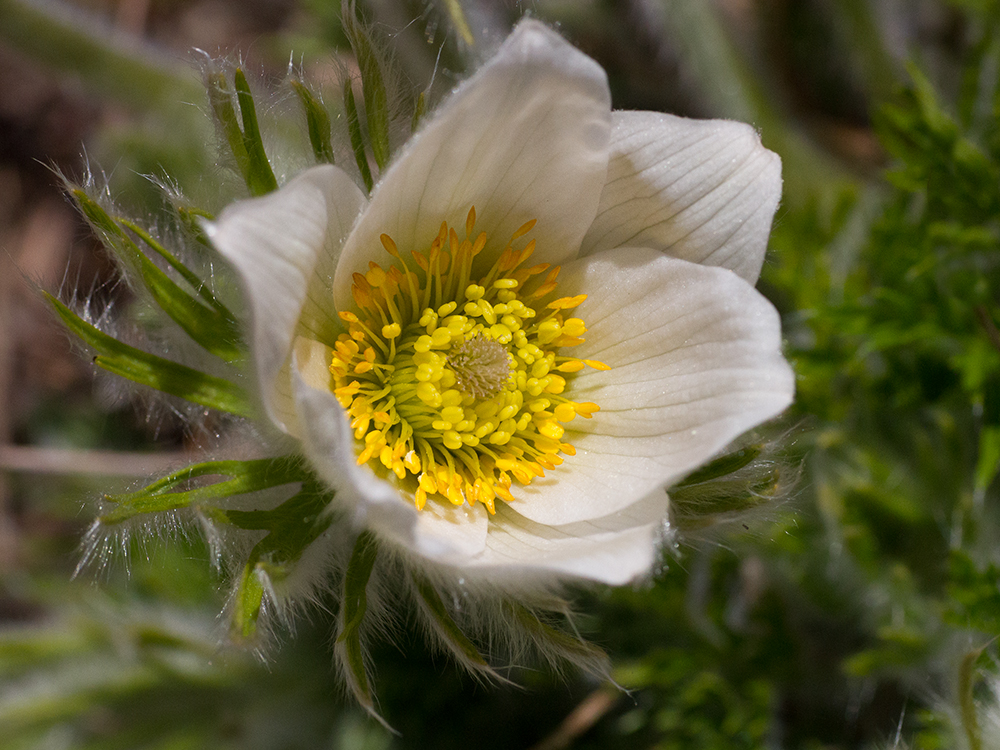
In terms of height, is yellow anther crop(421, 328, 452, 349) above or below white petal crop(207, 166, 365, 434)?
below

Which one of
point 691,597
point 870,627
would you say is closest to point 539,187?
point 691,597

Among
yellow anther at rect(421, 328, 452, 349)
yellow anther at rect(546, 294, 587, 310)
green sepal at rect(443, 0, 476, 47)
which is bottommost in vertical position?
yellow anther at rect(421, 328, 452, 349)

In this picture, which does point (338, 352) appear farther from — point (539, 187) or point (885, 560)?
point (885, 560)

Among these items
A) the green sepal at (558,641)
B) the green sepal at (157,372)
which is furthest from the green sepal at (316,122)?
the green sepal at (558,641)

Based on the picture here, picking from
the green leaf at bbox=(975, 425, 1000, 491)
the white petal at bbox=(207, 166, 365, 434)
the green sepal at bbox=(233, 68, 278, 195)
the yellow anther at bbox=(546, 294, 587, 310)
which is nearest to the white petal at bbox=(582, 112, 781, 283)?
the yellow anther at bbox=(546, 294, 587, 310)

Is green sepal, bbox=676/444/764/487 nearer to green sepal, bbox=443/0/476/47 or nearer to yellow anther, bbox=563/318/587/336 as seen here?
yellow anther, bbox=563/318/587/336

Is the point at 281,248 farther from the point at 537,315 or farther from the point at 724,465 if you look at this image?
the point at 724,465

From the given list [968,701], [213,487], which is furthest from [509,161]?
[968,701]
